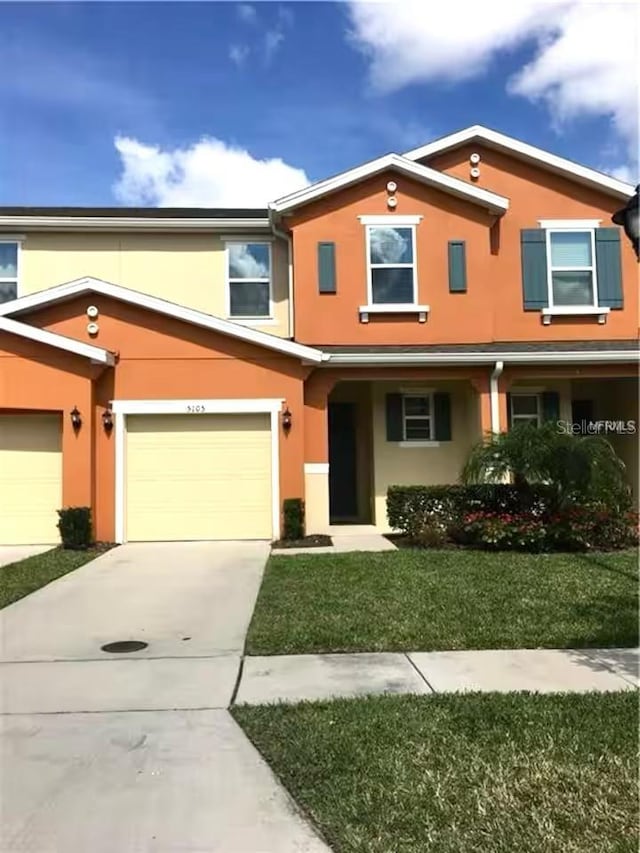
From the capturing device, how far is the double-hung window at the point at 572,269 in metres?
15.7

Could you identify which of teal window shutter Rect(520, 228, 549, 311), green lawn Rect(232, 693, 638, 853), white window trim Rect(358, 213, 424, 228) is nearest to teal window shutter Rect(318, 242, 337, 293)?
white window trim Rect(358, 213, 424, 228)

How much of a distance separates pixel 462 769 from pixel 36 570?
802 centimetres

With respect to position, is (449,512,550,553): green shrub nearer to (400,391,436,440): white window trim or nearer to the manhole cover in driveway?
(400,391,436,440): white window trim

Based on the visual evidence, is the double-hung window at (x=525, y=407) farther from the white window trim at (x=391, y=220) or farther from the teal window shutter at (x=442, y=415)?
the white window trim at (x=391, y=220)

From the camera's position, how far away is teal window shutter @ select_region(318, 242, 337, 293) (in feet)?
49.4

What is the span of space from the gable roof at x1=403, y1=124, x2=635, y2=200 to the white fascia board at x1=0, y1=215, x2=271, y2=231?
3.80m

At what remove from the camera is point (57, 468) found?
13.6 m

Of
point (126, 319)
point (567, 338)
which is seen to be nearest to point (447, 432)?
point (567, 338)

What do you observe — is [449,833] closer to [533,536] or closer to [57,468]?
[533,536]

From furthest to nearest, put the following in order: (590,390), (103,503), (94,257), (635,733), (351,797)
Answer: (590,390)
(94,257)
(103,503)
(635,733)
(351,797)

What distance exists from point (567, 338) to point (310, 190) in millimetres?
5909

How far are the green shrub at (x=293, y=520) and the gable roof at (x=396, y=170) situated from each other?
5742 mm

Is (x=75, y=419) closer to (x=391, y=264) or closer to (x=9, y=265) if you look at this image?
(x=9, y=265)

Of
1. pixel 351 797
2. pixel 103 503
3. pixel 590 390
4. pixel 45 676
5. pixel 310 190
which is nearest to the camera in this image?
pixel 351 797
